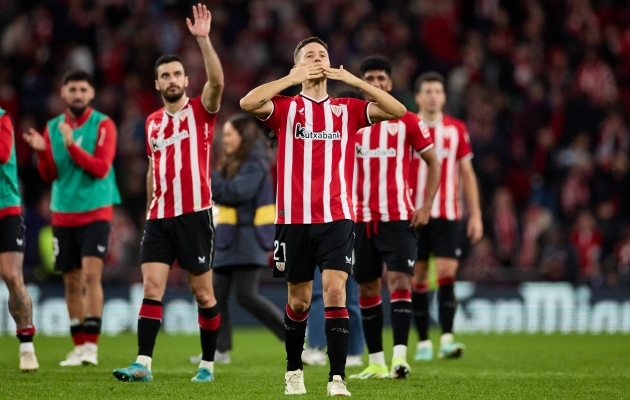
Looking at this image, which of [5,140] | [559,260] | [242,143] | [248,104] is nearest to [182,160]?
[248,104]

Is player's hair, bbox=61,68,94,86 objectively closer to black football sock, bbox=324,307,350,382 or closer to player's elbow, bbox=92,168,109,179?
player's elbow, bbox=92,168,109,179

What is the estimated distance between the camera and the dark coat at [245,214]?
10.8 m

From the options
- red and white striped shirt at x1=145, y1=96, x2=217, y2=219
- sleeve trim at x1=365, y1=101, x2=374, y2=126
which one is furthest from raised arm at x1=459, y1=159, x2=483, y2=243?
sleeve trim at x1=365, y1=101, x2=374, y2=126

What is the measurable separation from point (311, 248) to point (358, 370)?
2529 mm

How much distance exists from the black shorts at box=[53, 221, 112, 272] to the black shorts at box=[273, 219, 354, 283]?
3.13 metres

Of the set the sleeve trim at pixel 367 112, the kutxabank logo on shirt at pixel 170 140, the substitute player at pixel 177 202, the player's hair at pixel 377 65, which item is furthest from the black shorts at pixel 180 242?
the player's hair at pixel 377 65

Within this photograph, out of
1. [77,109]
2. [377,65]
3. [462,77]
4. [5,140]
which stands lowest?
[5,140]

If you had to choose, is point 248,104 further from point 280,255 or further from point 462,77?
point 462,77

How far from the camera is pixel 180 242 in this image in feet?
27.7

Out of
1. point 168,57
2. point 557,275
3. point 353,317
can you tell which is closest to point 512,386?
point 353,317

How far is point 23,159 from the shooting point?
19.2 meters

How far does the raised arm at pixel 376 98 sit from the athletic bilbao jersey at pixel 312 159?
0.61 ft

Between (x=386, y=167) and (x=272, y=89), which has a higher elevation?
(x=272, y=89)

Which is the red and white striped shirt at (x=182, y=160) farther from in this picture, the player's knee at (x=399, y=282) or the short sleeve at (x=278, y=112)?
the player's knee at (x=399, y=282)
